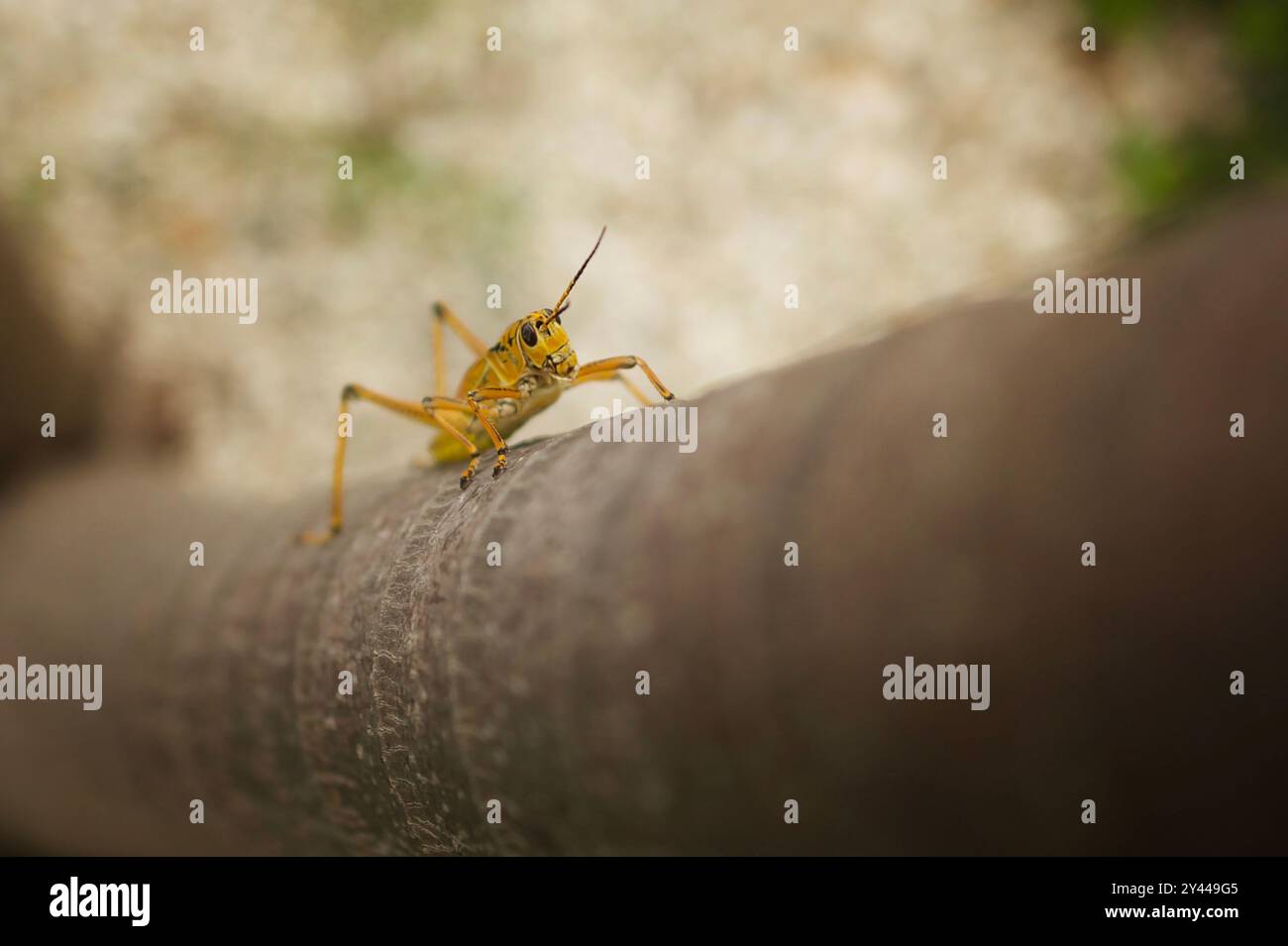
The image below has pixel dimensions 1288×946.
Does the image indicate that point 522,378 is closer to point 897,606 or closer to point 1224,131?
point 897,606

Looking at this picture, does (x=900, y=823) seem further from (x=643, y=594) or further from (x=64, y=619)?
(x=64, y=619)

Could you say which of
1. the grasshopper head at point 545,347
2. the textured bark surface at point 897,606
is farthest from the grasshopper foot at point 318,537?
the grasshopper head at point 545,347

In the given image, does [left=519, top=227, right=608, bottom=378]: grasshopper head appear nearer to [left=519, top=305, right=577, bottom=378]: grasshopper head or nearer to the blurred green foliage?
[left=519, top=305, right=577, bottom=378]: grasshopper head

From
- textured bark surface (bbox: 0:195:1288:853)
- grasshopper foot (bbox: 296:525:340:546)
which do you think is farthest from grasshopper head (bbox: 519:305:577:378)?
textured bark surface (bbox: 0:195:1288:853)
